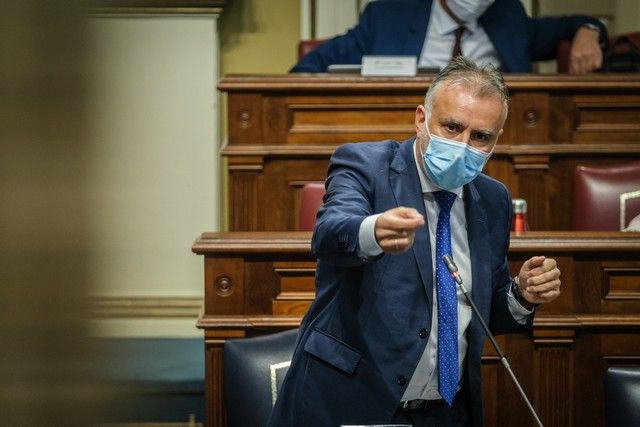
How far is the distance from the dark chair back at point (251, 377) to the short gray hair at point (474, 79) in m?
0.62

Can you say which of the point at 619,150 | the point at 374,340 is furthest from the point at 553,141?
the point at 374,340

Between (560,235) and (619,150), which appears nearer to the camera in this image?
(560,235)

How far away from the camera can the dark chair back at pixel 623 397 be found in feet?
5.16

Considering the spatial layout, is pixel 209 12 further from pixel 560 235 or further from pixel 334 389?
pixel 334 389

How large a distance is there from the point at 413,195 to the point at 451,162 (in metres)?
0.08

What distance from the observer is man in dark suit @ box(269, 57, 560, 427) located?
1412 mm

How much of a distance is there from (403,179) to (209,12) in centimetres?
314

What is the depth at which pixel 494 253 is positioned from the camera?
150 cm

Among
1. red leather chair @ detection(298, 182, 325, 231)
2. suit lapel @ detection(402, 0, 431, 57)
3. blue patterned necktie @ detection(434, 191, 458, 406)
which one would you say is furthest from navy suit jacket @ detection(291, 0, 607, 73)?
blue patterned necktie @ detection(434, 191, 458, 406)

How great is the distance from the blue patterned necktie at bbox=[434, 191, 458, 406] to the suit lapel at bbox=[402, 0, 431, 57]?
2.03 m

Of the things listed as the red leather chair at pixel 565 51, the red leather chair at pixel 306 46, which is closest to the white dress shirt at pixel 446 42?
the red leather chair at pixel 565 51

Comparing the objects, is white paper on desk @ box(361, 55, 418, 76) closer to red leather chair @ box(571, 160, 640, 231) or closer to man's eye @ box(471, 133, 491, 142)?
red leather chair @ box(571, 160, 640, 231)

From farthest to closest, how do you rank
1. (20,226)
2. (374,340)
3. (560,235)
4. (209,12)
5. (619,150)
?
(209,12)
(619,150)
(560,235)
(374,340)
(20,226)

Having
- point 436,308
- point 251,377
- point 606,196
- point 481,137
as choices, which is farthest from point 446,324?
point 606,196
